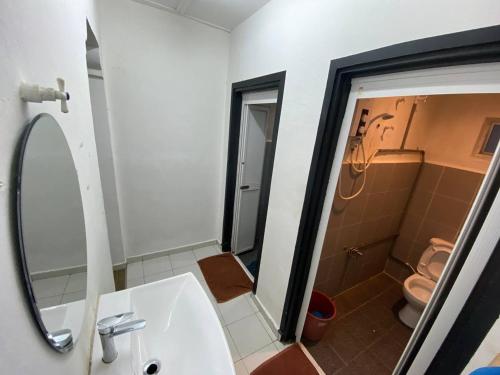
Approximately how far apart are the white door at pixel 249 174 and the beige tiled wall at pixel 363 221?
3.45ft

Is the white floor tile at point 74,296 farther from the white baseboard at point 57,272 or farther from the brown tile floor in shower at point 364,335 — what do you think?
the brown tile floor in shower at point 364,335

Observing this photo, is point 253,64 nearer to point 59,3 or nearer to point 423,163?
point 59,3

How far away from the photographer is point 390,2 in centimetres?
81

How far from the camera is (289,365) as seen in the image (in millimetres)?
1482

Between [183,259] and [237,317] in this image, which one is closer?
[237,317]

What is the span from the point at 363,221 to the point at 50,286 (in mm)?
2193

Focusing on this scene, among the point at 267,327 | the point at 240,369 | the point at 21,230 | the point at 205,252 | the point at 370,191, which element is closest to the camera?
the point at 21,230

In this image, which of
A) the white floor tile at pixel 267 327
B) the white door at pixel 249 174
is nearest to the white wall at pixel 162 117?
the white door at pixel 249 174

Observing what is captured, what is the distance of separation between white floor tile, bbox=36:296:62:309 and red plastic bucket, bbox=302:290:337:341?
1.64 m

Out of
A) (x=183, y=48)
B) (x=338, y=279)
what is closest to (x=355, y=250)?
(x=338, y=279)

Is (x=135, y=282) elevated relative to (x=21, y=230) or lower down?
lower down

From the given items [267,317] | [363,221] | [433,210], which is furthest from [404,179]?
[267,317]

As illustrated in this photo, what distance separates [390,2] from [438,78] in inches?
14.3

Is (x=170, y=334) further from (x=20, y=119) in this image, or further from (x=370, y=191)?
(x=370, y=191)
